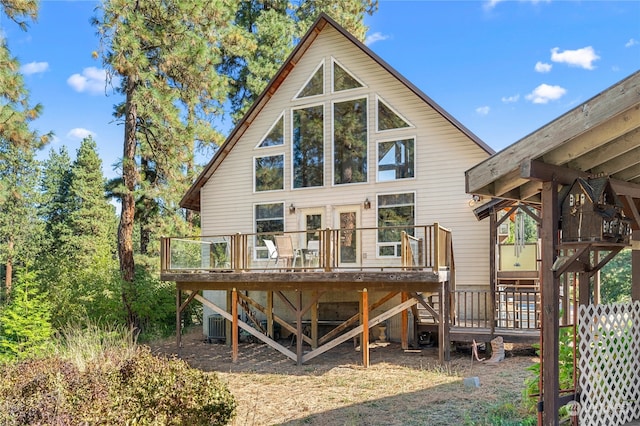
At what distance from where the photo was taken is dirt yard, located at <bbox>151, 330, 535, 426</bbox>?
263 inches

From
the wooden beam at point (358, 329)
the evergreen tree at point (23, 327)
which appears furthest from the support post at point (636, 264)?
the evergreen tree at point (23, 327)

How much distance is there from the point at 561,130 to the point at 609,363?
8.21 ft

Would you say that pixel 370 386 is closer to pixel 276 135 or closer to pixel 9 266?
pixel 276 135

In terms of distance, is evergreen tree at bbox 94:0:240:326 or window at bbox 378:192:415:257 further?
evergreen tree at bbox 94:0:240:326

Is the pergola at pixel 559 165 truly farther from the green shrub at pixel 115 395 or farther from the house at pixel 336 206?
the house at pixel 336 206

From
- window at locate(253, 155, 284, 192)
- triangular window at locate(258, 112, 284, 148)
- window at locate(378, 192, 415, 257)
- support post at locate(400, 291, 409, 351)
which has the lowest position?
support post at locate(400, 291, 409, 351)

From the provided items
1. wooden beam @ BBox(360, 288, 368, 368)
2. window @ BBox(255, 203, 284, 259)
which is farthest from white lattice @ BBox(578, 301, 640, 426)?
window @ BBox(255, 203, 284, 259)

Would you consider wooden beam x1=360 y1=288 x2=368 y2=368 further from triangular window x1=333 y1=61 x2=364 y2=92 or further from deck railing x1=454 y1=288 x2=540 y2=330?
triangular window x1=333 y1=61 x2=364 y2=92

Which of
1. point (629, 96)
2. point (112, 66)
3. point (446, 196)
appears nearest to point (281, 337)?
point (446, 196)

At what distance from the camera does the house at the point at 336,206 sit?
10.5m

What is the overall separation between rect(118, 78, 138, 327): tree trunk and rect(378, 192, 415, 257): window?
26.9 feet

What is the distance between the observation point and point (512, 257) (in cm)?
1301

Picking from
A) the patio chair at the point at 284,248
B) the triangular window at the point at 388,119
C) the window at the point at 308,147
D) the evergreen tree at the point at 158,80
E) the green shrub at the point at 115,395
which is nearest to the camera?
the green shrub at the point at 115,395

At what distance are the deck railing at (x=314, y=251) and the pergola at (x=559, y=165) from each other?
15.6ft
